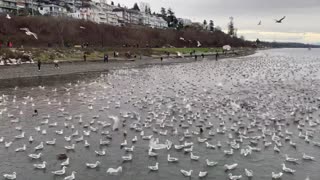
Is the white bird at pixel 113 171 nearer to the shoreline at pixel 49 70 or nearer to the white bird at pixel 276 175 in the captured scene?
the white bird at pixel 276 175

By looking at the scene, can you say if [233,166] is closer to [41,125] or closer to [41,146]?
[41,146]

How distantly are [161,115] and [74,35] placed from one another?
242 feet

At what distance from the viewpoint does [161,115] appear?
2845 cm

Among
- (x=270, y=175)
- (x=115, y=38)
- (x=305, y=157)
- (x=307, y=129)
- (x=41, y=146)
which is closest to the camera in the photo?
(x=270, y=175)

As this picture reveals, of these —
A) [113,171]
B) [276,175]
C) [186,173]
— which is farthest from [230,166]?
[113,171]

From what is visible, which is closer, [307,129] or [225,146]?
[225,146]

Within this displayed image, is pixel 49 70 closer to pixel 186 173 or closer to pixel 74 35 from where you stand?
pixel 186 173

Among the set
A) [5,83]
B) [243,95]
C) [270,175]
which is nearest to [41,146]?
[270,175]

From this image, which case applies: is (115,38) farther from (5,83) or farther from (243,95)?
(243,95)

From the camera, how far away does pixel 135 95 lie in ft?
126

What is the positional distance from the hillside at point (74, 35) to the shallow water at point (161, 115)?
35583 millimetres

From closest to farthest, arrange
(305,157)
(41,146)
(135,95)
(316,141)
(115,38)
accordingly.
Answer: (305,157), (41,146), (316,141), (135,95), (115,38)

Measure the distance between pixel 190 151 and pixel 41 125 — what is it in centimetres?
1053

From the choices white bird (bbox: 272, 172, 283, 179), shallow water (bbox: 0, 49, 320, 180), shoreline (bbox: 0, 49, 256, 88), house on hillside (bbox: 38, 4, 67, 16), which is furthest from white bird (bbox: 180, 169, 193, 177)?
house on hillside (bbox: 38, 4, 67, 16)
